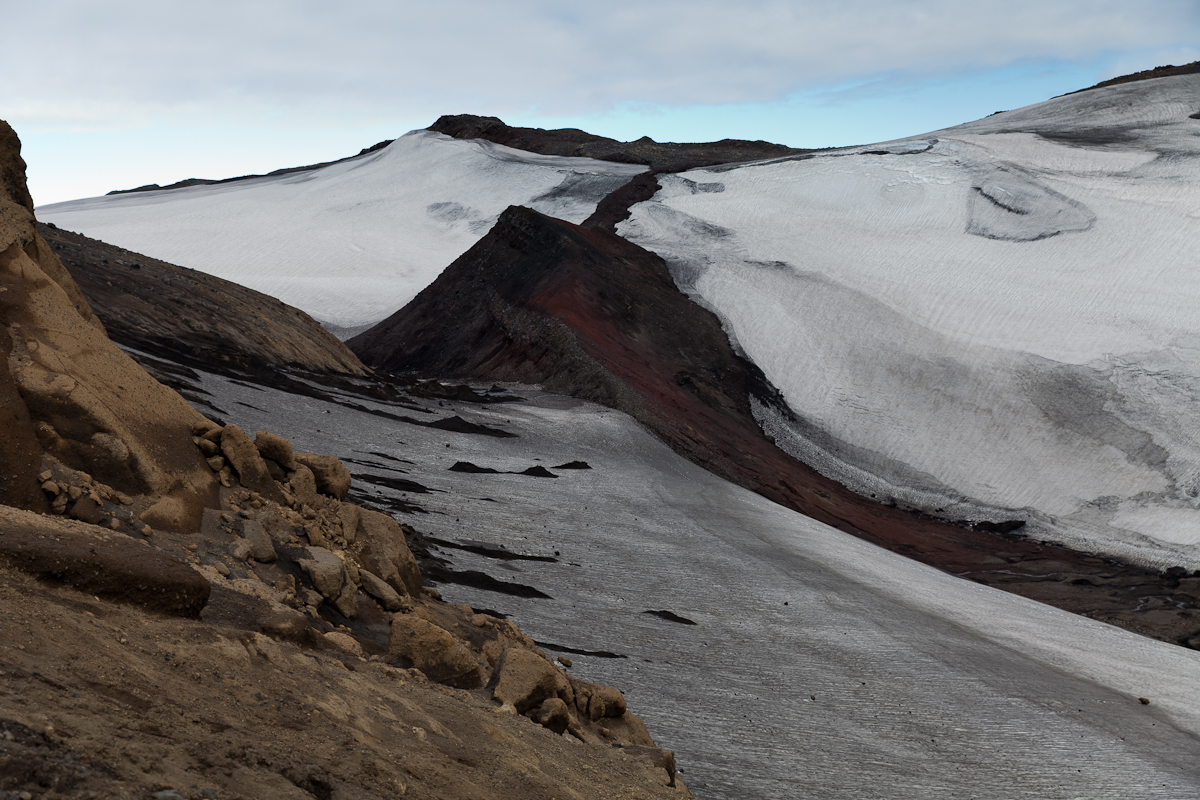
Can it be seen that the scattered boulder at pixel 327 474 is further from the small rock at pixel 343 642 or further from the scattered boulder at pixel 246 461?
the small rock at pixel 343 642

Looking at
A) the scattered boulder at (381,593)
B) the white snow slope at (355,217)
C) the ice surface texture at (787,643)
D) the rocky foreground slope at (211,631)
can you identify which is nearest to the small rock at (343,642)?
the rocky foreground slope at (211,631)

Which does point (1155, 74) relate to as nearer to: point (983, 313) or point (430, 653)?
point (983, 313)

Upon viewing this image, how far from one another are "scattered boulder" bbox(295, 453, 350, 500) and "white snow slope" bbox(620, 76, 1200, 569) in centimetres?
1684

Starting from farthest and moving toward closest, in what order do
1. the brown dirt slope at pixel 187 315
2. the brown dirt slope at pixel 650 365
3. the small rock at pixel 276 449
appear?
the brown dirt slope at pixel 650 365 < the brown dirt slope at pixel 187 315 < the small rock at pixel 276 449

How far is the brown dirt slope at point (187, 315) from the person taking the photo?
15133mm

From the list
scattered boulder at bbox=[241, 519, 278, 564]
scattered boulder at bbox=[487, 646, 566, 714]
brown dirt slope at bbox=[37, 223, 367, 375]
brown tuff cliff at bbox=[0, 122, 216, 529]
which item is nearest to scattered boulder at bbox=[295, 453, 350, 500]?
brown tuff cliff at bbox=[0, 122, 216, 529]

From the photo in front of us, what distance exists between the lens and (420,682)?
4.76 meters

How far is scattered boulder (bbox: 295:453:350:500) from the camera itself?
6.68 meters

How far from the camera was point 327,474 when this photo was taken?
22.0 feet

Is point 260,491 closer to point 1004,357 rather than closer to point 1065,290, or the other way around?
point 1004,357

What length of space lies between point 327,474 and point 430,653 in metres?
2.14

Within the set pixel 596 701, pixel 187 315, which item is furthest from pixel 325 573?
pixel 187 315

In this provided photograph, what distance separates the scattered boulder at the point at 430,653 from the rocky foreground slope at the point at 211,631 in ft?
0.04

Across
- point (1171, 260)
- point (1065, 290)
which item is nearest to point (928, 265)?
point (1065, 290)
